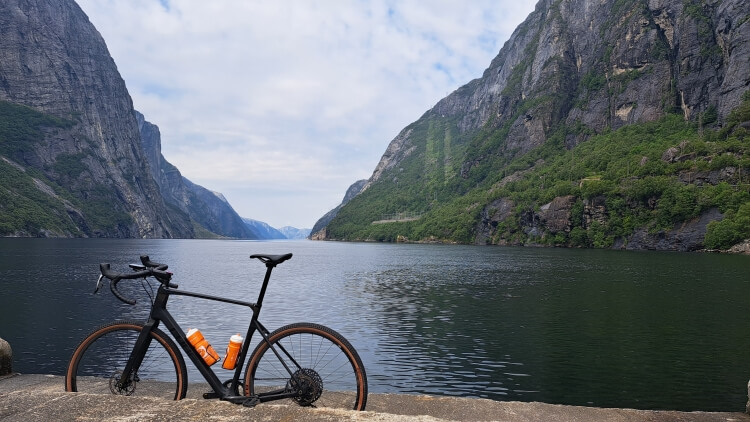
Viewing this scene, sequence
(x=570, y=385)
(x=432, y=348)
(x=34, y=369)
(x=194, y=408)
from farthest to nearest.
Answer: (x=432, y=348), (x=34, y=369), (x=570, y=385), (x=194, y=408)

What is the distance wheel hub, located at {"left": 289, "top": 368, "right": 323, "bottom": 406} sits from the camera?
7.54 meters

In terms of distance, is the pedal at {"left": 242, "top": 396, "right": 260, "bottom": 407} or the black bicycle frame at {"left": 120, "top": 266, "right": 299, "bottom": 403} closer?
the pedal at {"left": 242, "top": 396, "right": 260, "bottom": 407}

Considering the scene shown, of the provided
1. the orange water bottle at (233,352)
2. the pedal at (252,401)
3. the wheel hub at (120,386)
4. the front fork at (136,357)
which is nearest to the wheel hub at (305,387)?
the pedal at (252,401)

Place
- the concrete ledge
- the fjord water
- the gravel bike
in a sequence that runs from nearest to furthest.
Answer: the concrete ledge
the gravel bike
the fjord water

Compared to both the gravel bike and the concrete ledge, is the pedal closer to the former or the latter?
the gravel bike

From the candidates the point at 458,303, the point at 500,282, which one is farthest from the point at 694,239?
the point at 458,303

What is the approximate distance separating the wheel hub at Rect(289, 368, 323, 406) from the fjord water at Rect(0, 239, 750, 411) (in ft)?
37.2

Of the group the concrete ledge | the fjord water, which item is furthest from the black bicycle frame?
the fjord water

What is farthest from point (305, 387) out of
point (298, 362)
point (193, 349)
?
point (193, 349)

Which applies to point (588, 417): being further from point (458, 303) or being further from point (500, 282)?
point (500, 282)

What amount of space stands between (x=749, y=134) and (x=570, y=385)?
17224 cm

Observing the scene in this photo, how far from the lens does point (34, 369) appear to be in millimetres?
20406

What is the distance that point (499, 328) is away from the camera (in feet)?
97.7

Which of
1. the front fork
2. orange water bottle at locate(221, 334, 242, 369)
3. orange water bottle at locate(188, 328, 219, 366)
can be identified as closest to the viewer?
orange water bottle at locate(221, 334, 242, 369)
